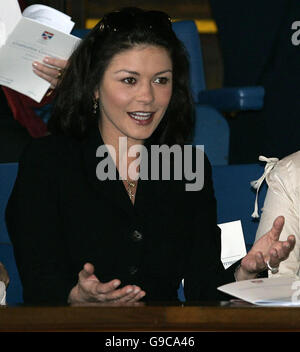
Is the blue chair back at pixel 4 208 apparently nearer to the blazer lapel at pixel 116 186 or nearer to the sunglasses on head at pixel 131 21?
the blazer lapel at pixel 116 186

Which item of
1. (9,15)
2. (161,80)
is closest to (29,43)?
(9,15)

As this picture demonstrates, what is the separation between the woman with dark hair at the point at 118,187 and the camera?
64.5 inches

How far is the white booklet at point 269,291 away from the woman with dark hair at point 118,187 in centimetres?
25

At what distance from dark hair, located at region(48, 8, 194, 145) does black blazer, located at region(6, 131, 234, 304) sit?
53 mm

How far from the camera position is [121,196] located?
1696 millimetres

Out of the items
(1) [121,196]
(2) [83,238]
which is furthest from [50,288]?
(1) [121,196]

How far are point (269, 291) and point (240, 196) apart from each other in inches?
32.2

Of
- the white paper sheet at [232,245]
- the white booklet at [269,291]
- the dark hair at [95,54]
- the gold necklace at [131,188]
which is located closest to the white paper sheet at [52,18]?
the dark hair at [95,54]

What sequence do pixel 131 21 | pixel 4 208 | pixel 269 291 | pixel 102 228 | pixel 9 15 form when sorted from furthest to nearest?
1. pixel 9 15
2. pixel 4 208
3. pixel 131 21
4. pixel 102 228
5. pixel 269 291

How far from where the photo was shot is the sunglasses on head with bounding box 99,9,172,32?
177 centimetres

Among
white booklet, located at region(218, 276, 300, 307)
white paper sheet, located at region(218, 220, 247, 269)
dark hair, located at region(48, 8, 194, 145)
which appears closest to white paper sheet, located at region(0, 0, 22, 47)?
dark hair, located at region(48, 8, 194, 145)

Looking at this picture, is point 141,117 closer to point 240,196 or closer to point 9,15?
point 240,196

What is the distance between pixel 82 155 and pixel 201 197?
29 cm

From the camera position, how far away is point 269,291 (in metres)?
1.23
